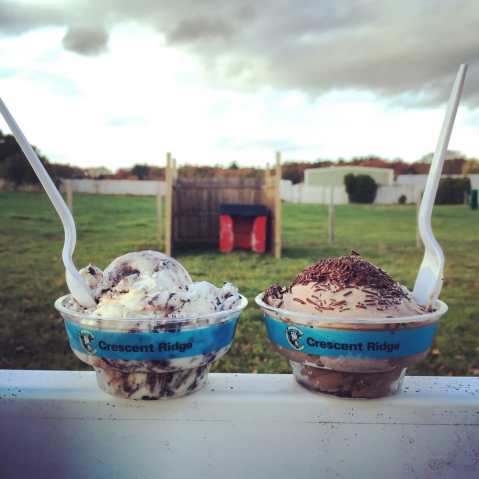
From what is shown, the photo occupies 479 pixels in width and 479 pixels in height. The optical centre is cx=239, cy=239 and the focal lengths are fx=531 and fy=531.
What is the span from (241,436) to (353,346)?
0.38 meters

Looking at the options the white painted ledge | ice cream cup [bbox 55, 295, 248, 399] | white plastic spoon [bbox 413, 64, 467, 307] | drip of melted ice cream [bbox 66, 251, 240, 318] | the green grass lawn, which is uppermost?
white plastic spoon [bbox 413, 64, 467, 307]

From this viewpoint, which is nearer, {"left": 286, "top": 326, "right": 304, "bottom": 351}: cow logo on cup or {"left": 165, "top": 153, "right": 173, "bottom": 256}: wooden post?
{"left": 286, "top": 326, "right": 304, "bottom": 351}: cow logo on cup

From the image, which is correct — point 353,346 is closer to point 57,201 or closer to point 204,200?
point 57,201

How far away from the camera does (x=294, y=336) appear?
1.33 m

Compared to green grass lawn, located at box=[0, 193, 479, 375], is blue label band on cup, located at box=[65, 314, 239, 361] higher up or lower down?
higher up

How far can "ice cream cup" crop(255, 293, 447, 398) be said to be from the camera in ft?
4.17

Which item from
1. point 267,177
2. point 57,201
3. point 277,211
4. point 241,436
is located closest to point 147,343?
point 241,436

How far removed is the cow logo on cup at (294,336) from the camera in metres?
1.32

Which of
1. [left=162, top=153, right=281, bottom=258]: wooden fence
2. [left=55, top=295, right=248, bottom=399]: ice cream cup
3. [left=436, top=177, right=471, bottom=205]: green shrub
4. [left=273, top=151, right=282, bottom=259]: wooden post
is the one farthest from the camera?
[left=436, top=177, right=471, bottom=205]: green shrub

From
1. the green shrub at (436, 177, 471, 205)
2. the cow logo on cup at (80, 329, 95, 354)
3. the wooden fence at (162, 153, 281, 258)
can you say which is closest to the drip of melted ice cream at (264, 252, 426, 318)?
the cow logo on cup at (80, 329, 95, 354)

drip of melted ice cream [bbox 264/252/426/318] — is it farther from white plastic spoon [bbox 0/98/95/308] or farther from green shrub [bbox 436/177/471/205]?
green shrub [bbox 436/177/471/205]

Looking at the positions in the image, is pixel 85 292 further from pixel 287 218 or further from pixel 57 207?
pixel 287 218

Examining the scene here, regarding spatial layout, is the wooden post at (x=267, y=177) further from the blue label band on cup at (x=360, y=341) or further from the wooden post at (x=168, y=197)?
the blue label band on cup at (x=360, y=341)

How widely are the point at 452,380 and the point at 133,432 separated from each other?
0.91 meters
